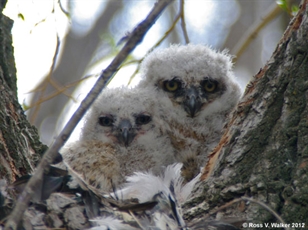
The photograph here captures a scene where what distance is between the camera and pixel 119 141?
13.2ft

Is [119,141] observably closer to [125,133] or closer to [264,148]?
[125,133]

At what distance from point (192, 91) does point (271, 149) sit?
2002 mm

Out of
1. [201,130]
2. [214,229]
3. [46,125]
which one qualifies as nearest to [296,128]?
[214,229]

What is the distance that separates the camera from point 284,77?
98.3 inches

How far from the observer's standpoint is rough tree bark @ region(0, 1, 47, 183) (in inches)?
102

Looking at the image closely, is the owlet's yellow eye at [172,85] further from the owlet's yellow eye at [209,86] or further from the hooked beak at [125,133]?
the hooked beak at [125,133]

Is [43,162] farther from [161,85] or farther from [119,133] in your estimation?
[161,85]

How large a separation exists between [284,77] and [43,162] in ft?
4.24

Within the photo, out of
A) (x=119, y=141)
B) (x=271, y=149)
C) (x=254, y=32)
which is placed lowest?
(x=271, y=149)

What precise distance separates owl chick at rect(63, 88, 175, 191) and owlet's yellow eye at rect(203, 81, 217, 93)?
18.2 inches

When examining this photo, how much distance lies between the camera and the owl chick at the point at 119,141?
11.5 ft

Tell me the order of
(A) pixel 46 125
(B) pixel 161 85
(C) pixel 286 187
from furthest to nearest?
(A) pixel 46 125
(B) pixel 161 85
(C) pixel 286 187

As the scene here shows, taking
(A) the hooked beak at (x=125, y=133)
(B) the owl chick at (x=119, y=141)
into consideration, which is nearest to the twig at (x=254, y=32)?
(B) the owl chick at (x=119, y=141)

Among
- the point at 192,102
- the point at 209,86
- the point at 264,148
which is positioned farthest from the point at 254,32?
the point at 264,148
